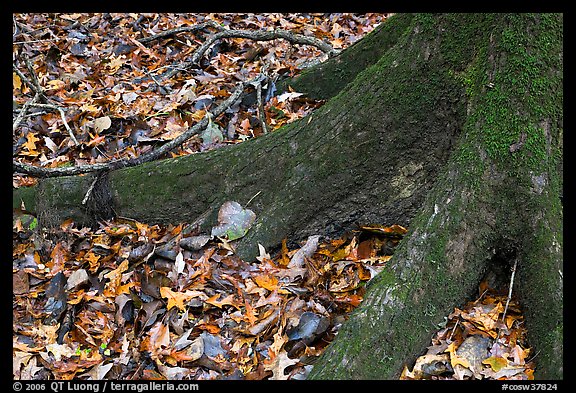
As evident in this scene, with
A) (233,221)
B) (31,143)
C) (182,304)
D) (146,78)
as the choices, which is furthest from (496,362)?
(146,78)

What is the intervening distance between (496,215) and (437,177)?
0.41 metres

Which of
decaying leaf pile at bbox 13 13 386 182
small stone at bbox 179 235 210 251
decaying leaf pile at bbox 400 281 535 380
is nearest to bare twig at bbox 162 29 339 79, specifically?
decaying leaf pile at bbox 13 13 386 182

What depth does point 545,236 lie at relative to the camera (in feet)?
9.41

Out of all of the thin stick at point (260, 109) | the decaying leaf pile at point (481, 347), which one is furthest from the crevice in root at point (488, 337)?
the thin stick at point (260, 109)

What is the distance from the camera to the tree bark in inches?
110

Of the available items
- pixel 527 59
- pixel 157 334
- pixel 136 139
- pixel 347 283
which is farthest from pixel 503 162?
pixel 136 139

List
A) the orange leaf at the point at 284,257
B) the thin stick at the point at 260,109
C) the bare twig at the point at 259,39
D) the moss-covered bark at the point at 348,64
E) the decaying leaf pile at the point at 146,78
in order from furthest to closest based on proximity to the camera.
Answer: the bare twig at the point at 259,39
the decaying leaf pile at the point at 146,78
the thin stick at the point at 260,109
the moss-covered bark at the point at 348,64
the orange leaf at the point at 284,257

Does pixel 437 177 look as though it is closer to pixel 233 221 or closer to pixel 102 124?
pixel 233 221

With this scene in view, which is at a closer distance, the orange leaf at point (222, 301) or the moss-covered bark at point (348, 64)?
the orange leaf at point (222, 301)

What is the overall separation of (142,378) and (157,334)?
0.27 metres

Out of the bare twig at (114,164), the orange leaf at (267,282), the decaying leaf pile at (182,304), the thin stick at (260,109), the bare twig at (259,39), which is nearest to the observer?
the decaying leaf pile at (182,304)

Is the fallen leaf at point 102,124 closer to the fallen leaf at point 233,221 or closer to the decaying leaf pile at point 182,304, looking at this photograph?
the decaying leaf pile at point 182,304

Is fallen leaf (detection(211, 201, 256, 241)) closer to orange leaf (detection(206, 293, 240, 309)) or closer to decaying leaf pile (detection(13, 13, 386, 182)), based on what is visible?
orange leaf (detection(206, 293, 240, 309))

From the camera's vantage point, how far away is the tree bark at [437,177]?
280 cm
